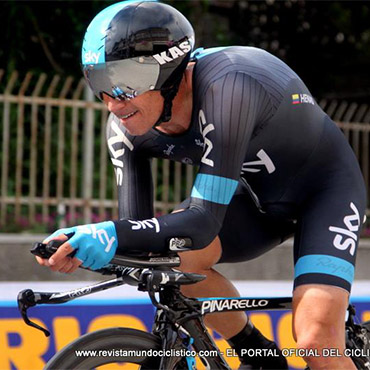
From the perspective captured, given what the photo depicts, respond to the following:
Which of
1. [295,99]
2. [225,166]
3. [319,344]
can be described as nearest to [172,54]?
[225,166]

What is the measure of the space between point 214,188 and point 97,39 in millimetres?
671

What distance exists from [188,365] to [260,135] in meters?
0.95

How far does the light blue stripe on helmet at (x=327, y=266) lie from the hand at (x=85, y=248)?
89 cm

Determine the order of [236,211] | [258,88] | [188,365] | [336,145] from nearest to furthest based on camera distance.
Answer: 1. [188,365]
2. [258,88]
3. [336,145]
4. [236,211]

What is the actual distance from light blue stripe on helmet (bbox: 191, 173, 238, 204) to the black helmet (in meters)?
0.40

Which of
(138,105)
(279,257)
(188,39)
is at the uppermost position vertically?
(188,39)

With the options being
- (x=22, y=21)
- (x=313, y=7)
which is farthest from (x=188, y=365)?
(x=313, y=7)

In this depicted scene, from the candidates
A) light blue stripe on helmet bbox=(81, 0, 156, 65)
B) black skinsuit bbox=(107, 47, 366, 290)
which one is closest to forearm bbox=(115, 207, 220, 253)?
black skinsuit bbox=(107, 47, 366, 290)

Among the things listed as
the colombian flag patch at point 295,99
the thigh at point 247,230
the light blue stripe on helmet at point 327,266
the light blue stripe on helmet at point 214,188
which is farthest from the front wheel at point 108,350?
the colombian flag patch at point 295,99

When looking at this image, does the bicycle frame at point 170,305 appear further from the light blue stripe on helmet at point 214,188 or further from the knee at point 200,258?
the knee at point 200,258

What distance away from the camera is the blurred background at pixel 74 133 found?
4.78 m

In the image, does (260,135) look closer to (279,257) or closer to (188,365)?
(188,365)

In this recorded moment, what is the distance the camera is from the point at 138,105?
292 centimetres

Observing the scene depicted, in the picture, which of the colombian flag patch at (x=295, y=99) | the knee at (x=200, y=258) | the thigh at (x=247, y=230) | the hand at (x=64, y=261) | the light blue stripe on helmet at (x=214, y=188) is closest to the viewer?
the hand at (x=64, y=261)
